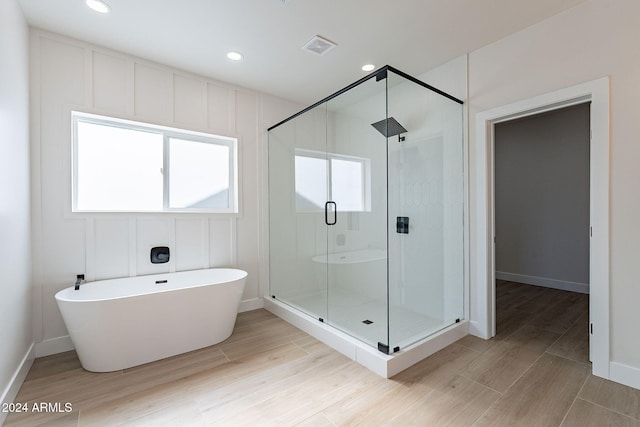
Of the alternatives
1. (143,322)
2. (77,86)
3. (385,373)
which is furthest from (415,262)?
(77,86)

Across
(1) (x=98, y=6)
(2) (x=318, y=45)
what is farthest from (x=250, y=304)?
(1) (x=98, y=6)

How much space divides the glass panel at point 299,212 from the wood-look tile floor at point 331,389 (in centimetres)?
69

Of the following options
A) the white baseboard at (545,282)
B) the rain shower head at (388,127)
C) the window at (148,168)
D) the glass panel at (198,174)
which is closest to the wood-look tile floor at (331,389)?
the window at (148,168)

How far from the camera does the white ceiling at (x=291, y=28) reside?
6.70 feet

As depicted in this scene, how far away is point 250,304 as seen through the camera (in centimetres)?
346

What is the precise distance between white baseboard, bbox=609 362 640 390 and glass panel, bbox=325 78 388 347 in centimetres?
151

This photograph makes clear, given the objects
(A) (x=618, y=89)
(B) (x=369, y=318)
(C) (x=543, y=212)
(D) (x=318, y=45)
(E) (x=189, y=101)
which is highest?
(D) (x=318, y=45)

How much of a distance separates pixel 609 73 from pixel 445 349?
2.37 meters

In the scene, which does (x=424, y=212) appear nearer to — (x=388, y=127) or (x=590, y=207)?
(x=388, y=127)

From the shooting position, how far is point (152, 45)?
2518 mm

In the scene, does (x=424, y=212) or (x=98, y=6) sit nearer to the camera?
(x=98, y=6)

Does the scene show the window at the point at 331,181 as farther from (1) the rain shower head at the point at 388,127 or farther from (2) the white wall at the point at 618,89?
(2) the white wall at the point at 618,89

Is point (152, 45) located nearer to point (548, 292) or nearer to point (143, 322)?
point (143, 322)

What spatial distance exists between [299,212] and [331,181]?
1.99ft
